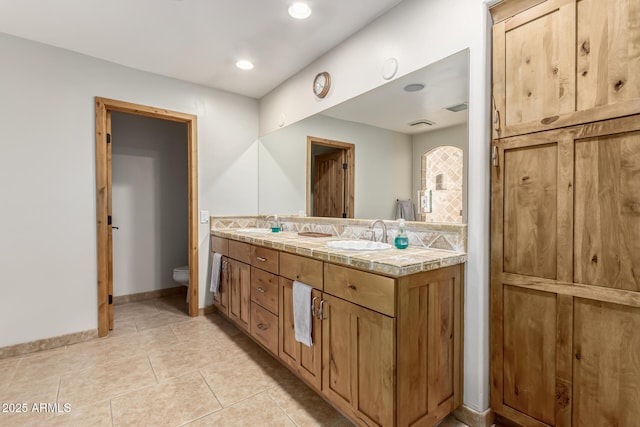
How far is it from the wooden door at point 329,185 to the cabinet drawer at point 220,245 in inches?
34.5

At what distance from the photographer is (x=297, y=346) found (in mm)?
1832

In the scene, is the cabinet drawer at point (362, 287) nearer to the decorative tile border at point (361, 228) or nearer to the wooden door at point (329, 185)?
the decorative tile border at point (361, 228)

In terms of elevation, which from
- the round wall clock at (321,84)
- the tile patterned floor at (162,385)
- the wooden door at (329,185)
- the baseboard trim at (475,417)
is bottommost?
the tile patterned floor at (162,385)

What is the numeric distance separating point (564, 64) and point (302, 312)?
1712 mm

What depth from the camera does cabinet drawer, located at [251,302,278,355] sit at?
2068mm

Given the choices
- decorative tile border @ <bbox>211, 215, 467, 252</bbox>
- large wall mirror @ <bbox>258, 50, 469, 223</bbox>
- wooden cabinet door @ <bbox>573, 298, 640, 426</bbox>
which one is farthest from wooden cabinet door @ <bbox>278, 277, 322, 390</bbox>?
wooden cabinet door @ <bbox>573, 298, 640, 426</bbox>

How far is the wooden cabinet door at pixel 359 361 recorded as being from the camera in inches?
50.6

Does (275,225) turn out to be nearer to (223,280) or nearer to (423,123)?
(223,280)

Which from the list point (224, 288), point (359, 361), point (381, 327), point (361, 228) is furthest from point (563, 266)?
point (224, 288)

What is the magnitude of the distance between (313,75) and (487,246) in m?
1.98

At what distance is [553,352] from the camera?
4.42ft

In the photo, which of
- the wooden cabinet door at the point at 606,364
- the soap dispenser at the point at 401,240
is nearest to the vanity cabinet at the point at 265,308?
the soap dispenser at the point at 401,240

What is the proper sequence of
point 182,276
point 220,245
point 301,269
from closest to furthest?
point 301,269 < point 220,245 < point 182,276

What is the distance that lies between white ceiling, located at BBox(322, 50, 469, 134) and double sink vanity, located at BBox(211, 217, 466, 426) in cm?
70
